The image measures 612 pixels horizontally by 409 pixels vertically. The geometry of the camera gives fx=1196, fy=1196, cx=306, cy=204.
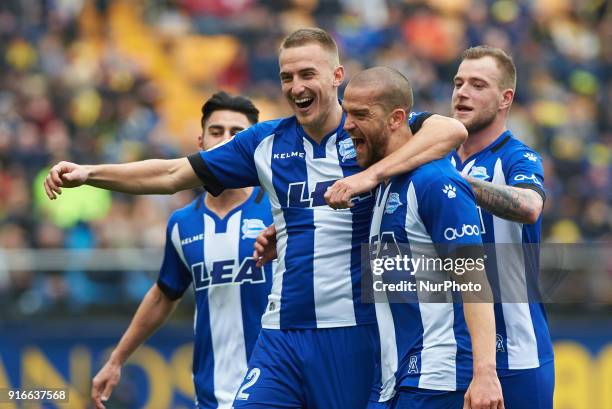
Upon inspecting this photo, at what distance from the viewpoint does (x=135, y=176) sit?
641 cm

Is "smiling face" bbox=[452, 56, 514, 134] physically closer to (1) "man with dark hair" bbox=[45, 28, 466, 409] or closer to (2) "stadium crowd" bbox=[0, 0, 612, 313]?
(1) "man with dark hair" bbox=[45, 28, 466, 409]

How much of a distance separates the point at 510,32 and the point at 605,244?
7.96 metres

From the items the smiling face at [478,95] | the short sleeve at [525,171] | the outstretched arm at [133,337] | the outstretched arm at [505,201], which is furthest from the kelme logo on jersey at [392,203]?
the outstretched arm at [133,337]

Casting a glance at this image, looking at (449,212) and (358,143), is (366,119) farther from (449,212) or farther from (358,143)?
(449,212)

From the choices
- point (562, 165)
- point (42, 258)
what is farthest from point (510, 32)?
point (42, 258)

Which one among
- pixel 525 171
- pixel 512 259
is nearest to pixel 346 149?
pixel 525 171

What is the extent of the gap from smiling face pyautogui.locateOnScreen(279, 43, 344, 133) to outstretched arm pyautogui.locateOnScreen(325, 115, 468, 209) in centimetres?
62

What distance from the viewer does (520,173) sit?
6.38 metres

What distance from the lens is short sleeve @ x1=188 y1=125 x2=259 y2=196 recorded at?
6617mm

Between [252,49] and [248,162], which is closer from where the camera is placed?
[248,162]

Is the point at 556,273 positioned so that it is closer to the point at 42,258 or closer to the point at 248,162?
the point at 248,162

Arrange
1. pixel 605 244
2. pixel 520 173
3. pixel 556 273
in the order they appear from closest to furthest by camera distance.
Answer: pixel 520 173
pixel 556 273
pixel 605 244

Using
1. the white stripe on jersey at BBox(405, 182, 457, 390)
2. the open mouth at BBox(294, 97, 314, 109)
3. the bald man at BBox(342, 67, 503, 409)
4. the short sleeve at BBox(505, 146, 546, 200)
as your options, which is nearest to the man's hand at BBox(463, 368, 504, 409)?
the bald man at BBox(342, 67, 503, 409)

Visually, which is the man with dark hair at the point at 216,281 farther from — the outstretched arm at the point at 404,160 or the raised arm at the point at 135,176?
the outstretched arm at the point at 404,160
